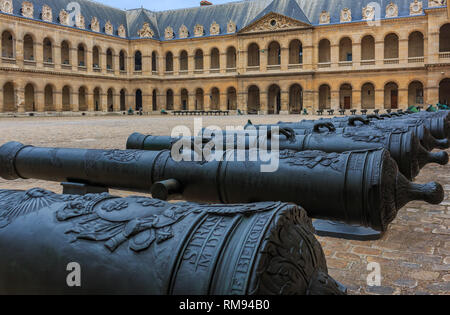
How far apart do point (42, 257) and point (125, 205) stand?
32cm

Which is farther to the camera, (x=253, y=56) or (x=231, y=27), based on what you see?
(x=253, y=56)

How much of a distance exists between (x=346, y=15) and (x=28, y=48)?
104 feet

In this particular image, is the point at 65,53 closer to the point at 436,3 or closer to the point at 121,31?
the point at 121,31

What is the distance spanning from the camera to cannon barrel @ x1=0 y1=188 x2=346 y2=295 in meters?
1.06

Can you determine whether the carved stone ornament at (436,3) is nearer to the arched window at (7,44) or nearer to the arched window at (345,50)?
the arched window at (345,50)

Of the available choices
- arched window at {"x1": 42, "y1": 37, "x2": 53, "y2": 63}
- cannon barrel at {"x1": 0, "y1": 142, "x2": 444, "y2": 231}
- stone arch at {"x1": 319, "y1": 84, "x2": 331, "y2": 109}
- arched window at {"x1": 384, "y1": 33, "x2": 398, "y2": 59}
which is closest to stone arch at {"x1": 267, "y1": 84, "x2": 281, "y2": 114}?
stone arch at {"x1": 319, "y1": 84, "x2": 331, "y2": 109}

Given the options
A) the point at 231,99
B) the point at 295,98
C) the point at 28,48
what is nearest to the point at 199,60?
the point at 231,99

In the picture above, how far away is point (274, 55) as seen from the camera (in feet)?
150

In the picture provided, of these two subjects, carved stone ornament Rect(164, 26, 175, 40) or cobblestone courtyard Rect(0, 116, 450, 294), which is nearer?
cobblestone courtyard Rect(0, 116, 450, 294)

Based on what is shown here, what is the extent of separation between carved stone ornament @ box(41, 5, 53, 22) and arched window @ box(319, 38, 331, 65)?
89.2 feet

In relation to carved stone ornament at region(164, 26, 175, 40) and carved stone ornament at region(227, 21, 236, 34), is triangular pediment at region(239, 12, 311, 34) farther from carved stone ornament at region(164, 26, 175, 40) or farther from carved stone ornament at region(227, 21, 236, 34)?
carved stone ornament at region(164, 26, 175, 40)

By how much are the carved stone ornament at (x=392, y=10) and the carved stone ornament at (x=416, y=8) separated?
4.31 ft
